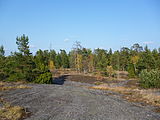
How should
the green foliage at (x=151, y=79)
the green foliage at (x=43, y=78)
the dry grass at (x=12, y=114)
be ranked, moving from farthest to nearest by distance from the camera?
the green foliage at (x=43, y=78), the green foliage at (x=151, y=79), the dry grass at (x=12, y=114)

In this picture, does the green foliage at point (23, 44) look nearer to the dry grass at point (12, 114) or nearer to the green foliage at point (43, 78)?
the green foliage at point (43, 78)

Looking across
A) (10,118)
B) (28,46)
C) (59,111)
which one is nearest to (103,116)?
(59,111)

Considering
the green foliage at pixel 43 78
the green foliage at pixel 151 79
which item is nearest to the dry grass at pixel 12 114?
the green foliage at pixel 43 78

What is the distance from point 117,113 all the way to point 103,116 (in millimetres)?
1212

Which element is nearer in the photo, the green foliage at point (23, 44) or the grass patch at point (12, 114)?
the grass patch at point (12, 114)

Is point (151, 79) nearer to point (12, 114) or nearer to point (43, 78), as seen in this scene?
point (43, 78)

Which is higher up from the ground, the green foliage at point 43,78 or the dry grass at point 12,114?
the green foliage at point 43,78

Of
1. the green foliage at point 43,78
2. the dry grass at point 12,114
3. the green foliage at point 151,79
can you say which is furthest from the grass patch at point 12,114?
Result: the green foliage at point 151,79

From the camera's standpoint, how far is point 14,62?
96.0ft

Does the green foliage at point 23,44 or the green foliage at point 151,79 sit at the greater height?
the green foliage at point 23,44

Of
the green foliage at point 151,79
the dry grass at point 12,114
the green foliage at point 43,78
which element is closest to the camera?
the dry grass at point 12,114

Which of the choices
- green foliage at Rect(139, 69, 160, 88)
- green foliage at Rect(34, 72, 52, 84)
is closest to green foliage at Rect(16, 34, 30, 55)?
green foliage at Rect(34, 72, 52, 84)

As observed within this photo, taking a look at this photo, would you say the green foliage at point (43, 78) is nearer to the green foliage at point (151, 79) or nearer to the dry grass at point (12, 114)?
the green foliage at point (151, 79)

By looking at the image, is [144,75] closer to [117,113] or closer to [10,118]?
[117,113]
